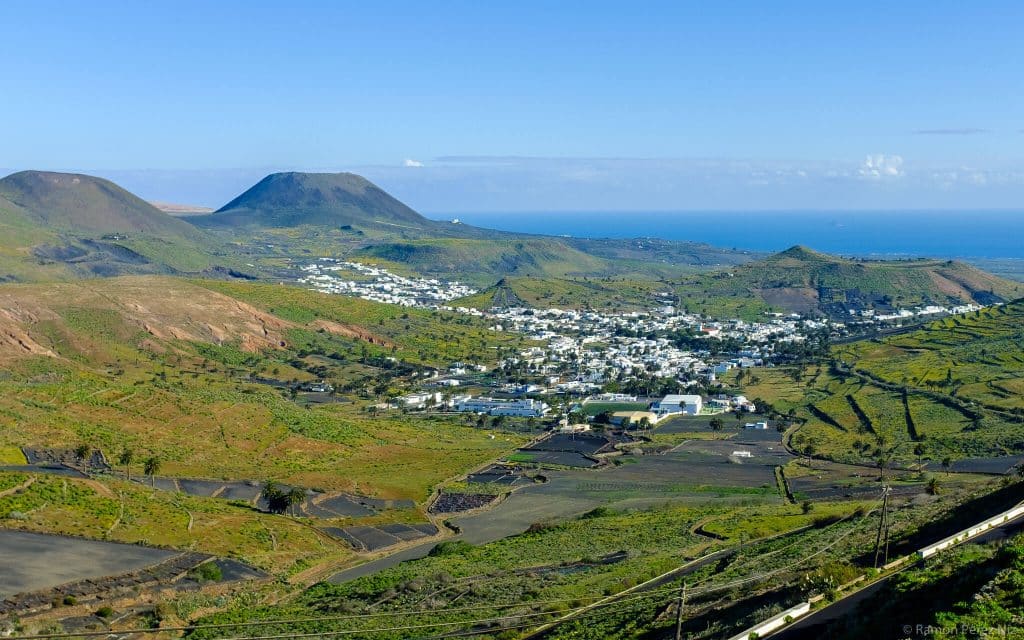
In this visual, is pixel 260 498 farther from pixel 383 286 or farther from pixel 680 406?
pixel 383 286

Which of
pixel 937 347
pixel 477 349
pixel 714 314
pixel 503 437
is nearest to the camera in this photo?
pixel 503 437

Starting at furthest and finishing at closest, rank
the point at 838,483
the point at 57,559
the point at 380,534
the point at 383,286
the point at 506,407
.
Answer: the point at 383,286
the point at 506,407
the point at 838,483
the point at 380,534
the point at 57,559

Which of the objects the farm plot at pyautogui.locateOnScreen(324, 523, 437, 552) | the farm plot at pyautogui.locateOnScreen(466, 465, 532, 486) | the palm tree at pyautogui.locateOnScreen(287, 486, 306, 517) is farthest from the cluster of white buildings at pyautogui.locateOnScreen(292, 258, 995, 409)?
the farm plot at pyautogui.locateOnScreen(324, 523, 437, 552)

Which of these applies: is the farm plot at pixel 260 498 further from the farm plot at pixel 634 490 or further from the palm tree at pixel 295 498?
the farm plot at pixel 634 490

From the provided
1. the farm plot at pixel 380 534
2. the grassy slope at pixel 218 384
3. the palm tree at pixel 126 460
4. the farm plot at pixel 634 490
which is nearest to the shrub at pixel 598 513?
the farm plot at pixel 634 490

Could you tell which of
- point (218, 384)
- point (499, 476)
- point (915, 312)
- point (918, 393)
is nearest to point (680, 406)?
point (918, 393)

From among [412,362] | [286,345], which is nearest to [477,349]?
[412,362]

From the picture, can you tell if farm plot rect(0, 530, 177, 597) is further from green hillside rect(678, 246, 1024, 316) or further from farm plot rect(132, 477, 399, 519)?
green hillside rect(678, 246, 1024, 316)

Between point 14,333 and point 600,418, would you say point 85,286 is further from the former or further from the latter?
point 600,418
